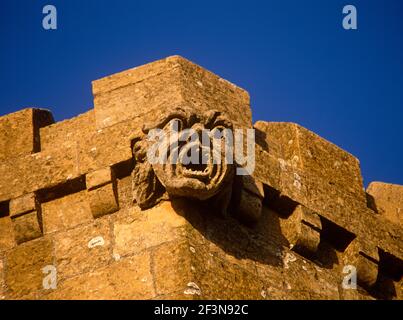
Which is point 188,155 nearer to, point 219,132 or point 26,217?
point 219,132

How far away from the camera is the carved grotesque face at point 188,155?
13.7m

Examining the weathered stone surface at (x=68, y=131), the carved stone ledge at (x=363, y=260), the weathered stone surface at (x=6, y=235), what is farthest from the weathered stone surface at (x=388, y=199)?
the weathered stone surface at (x=6, y=235)

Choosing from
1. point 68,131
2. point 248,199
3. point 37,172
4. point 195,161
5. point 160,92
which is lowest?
point 248,199

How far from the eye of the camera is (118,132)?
47.7 feet

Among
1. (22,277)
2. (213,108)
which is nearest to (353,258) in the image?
(213,108)

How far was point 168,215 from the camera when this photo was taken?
13.9 metres

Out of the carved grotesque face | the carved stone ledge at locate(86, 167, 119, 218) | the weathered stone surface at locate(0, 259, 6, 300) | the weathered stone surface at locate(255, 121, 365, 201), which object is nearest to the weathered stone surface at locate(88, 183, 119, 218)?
the carved stone ledge at locate(86, 167, 119, 218)

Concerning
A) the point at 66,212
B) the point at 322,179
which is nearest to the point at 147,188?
the point at 66,212

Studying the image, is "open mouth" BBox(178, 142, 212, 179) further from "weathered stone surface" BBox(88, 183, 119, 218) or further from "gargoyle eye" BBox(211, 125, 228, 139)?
"weathered stone surface" BBox(88, 183, 119, 218)

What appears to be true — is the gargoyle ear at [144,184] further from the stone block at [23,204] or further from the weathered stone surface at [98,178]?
the stone block at [23,204]

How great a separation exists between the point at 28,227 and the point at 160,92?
1448 millimetres

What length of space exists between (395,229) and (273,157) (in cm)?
152

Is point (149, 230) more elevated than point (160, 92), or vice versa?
point (160, 92)

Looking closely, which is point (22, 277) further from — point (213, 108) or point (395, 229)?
point (395, 229)
